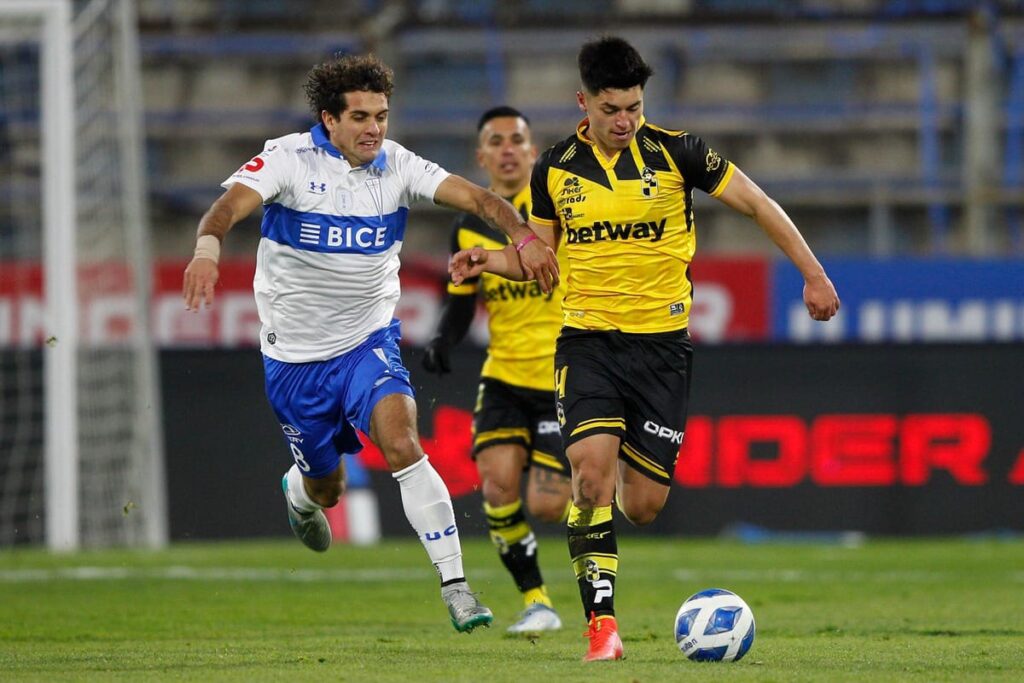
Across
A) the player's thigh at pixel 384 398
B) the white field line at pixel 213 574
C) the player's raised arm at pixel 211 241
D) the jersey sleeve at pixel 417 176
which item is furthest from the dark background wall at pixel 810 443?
the player's raised arm at pixel 211 241

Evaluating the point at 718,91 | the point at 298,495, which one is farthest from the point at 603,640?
the point at 718,91

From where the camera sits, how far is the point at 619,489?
7.87 m

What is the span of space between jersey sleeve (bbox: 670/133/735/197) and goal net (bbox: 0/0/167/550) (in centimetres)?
849

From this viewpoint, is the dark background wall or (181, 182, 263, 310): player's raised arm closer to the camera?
(181, 182, 263, 310): player's raised arm

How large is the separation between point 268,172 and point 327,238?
43 centimetres

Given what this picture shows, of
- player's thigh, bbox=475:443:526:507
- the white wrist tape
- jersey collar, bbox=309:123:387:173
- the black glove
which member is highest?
jersey collar, bbox=309:123:387:173

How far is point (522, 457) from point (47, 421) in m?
7.44

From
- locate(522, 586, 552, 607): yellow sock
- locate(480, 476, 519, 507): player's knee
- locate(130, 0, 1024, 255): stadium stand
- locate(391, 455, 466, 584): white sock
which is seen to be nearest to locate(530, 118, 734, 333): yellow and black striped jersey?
locate(391, 455, 466, 584): white sock

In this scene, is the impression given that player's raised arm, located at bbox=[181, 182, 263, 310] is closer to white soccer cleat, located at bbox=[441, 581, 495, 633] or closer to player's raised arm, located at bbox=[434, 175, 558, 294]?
player's raised arm, located at bbox=[434, 175, 558, 294]

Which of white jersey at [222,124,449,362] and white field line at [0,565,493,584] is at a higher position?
white jersey at [222,124,449,362]

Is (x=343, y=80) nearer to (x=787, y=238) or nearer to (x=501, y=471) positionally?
(x=787, y=238)

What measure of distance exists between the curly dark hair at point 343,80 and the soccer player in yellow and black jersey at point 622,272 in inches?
32.7

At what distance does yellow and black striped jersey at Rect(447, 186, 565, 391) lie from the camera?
936cm

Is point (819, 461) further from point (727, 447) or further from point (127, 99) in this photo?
point (127, 99)
